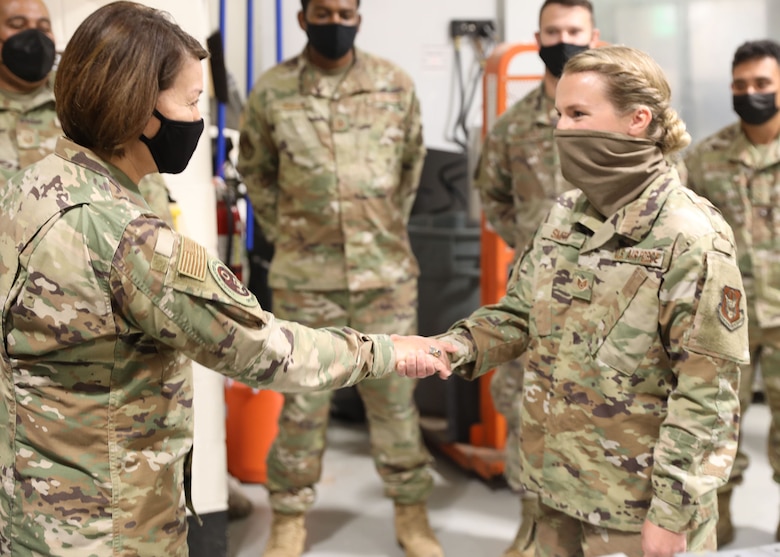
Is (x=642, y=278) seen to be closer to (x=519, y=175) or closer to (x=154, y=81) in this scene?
(x=154, y=81)

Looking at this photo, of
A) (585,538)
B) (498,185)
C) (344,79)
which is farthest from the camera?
(498,185)

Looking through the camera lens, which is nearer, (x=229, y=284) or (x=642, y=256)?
(x=229, y=284)

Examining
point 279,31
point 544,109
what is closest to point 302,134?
point 544,109

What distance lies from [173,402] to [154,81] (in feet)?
2.04

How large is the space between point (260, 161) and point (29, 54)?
0.90 metres

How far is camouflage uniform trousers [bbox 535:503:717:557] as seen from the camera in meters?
1.82

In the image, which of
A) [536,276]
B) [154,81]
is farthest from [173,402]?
[536,276]

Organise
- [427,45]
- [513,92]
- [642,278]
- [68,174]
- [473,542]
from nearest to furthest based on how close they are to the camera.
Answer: [68,174] < [642,278] < [473,542] < [513,92] < [427,45]

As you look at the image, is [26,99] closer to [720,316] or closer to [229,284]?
[229,284]

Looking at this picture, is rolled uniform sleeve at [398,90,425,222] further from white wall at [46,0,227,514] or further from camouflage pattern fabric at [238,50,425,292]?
white wall at [46,0,227,514]

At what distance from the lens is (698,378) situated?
1.68 meters

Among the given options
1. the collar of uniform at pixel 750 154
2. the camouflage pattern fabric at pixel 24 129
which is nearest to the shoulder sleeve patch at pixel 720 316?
the collar of uniform at pixel 750 154

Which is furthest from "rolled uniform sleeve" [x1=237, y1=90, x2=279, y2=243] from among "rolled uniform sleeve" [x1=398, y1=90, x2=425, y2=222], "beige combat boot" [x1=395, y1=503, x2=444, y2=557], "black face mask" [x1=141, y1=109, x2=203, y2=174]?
"black face mask" [x1=141, y1=109, x2=203, y2=174]

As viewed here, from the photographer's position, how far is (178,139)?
1.62 meters
